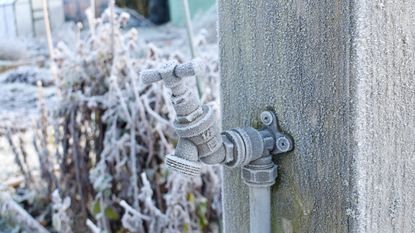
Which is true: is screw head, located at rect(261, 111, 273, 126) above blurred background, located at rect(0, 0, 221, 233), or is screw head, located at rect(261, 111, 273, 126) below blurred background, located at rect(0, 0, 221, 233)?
above

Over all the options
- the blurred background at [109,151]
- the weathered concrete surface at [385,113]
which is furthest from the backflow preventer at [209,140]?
the blurred background at [109,151]

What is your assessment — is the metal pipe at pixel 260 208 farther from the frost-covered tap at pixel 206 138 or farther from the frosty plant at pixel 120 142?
the frosty plant at pixel 120 142

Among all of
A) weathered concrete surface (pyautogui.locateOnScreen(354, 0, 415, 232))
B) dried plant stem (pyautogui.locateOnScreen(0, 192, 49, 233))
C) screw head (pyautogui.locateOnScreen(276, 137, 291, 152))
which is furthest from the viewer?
dried plant stem (pyautogui.locateOnScreen(0, 192, 49, 233))

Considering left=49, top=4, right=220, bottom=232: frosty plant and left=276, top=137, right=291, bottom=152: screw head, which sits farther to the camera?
left=49, top=4, right=220, bottom=232: frosty plant

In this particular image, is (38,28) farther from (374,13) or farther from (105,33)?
(374,13)

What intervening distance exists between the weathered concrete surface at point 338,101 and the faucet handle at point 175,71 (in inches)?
5.4

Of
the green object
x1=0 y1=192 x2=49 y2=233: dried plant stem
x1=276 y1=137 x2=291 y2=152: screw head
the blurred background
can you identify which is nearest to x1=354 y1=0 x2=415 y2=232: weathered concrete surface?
x1=276 y1=137 x2=291 y2=152: screw head

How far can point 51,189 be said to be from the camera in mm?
2998

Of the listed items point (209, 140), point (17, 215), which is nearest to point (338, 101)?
point (209, 140)

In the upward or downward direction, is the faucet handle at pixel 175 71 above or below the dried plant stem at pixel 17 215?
above

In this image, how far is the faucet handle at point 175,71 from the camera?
0.84 meters

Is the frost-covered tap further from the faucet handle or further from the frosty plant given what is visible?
the frosty plant

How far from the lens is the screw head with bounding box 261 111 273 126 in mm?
966

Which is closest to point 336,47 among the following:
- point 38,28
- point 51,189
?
point 51,189
